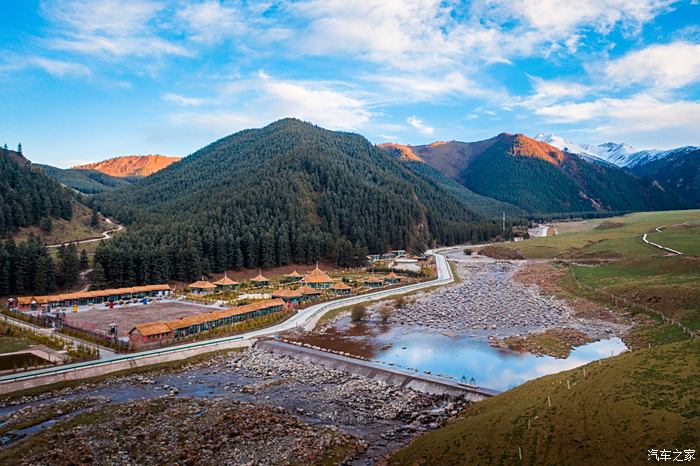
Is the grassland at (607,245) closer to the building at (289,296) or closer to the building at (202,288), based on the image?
the building at (289,296)

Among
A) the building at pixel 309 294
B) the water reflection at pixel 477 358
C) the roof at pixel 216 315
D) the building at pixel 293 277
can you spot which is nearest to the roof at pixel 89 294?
the building at pixel 293 277

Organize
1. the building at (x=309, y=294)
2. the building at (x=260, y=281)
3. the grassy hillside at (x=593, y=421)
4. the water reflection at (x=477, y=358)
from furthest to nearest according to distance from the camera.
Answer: the building at (x=260, y=281) → the building at (x=309, y=294) → the water reflection at (x=477, y=358) → the grassy hillside at (x=593, y=421)

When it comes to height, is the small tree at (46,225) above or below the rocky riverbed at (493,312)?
above

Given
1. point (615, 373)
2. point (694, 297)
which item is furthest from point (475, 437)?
point (694, 297)

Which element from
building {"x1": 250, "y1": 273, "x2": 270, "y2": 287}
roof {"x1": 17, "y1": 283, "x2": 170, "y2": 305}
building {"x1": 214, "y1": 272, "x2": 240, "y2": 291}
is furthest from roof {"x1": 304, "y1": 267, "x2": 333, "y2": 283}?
roof {"x1": 17, "y1": 283, "x2": 170, "y2": 305}

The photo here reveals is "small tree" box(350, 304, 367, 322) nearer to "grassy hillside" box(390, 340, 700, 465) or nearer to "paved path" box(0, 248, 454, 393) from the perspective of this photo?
"paved path" box(0, 248, 454, 393)

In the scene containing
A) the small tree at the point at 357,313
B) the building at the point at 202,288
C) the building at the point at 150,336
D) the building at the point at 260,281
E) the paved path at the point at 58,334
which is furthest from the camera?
the building at the point at 260,281

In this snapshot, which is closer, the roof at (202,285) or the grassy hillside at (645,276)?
the grassy hillside at (645,276)

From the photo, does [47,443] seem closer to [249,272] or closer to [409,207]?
[249,272]
